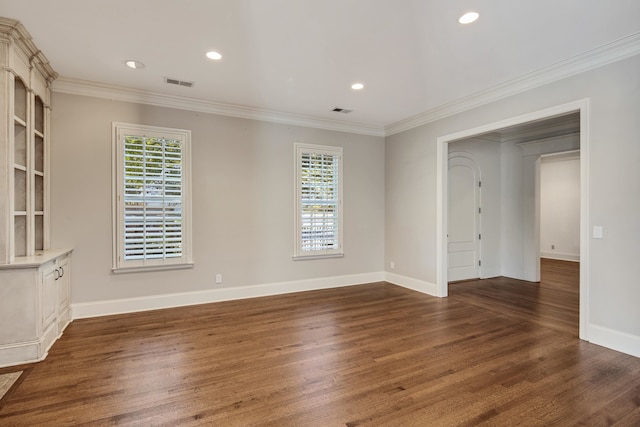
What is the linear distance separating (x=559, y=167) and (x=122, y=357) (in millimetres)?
10594

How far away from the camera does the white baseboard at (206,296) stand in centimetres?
411

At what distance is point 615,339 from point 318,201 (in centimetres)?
400

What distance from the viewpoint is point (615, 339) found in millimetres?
3141

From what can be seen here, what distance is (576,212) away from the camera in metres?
8.55

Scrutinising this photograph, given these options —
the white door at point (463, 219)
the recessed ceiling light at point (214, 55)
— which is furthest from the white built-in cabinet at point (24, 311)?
the white door at point (463, 219)

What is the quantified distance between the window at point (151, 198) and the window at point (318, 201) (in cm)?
172

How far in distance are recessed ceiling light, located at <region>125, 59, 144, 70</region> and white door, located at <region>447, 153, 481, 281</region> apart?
16.5 feet

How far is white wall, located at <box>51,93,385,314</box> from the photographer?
4004mm

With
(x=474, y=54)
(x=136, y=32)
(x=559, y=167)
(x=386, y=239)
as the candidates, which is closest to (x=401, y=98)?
(x=474, y=54)

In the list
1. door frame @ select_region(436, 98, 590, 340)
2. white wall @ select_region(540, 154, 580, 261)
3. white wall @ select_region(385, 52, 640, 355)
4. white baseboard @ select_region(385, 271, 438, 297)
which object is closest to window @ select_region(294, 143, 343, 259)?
white baseboard @ select_region(385, 271, 438, 297)

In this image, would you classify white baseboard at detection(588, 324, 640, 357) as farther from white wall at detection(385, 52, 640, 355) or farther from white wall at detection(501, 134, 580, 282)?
white wall at detection(501, 134, 580, 282)

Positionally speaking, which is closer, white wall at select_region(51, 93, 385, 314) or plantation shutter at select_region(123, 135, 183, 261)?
white wall at select_region(51, 93, 385, 314)

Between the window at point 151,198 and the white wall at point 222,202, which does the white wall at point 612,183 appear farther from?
the window at point 151,198

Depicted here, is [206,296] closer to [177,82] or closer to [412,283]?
[177,82]
